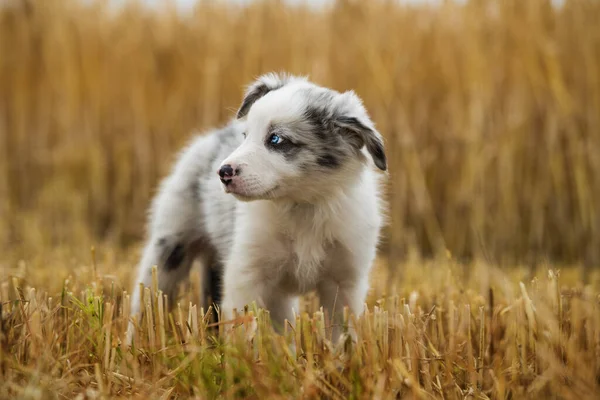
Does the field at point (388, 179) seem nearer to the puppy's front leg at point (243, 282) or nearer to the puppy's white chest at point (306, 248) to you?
the puppy's front leg at point (243, 282)

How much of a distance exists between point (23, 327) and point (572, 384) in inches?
70.3

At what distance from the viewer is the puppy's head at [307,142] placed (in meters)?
3.01

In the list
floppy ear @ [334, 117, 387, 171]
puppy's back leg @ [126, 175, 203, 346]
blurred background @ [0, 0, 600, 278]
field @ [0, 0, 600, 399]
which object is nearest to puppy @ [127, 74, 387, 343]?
floppy ear @ [334, 117, 387, 171]

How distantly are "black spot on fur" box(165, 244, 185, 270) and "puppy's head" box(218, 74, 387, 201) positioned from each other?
891 millimetres

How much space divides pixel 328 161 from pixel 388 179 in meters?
3.02

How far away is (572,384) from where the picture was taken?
2270 millimetres

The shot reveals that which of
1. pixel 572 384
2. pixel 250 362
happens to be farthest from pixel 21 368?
pixel 572 384

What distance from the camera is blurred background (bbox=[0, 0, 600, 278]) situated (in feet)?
20.4

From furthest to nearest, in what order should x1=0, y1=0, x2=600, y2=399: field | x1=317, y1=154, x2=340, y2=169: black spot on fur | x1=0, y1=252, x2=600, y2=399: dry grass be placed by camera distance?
1. x1=317, y1=154, x2=340, y2=169: black spot on fur
2. x1=0, y1=0, x2=600, y2=399: field
3. x1=0, y1=252, x2=600, y2=399: dry grass

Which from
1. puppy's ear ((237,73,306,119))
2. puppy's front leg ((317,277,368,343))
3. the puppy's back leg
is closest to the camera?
puppy's front leg ((317,277,368,343))

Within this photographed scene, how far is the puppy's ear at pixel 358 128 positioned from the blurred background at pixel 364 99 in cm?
264

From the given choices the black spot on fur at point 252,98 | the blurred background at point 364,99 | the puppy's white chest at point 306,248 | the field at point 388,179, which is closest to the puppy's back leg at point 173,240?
the field at point 388,179

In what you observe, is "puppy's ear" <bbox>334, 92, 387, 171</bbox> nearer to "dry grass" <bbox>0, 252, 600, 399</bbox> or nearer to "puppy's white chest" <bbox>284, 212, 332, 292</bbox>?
"puppy's white chest" <bbox>284, 212, 332, 292</bbox>

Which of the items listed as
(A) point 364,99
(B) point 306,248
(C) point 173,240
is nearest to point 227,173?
(B) point 306,248
